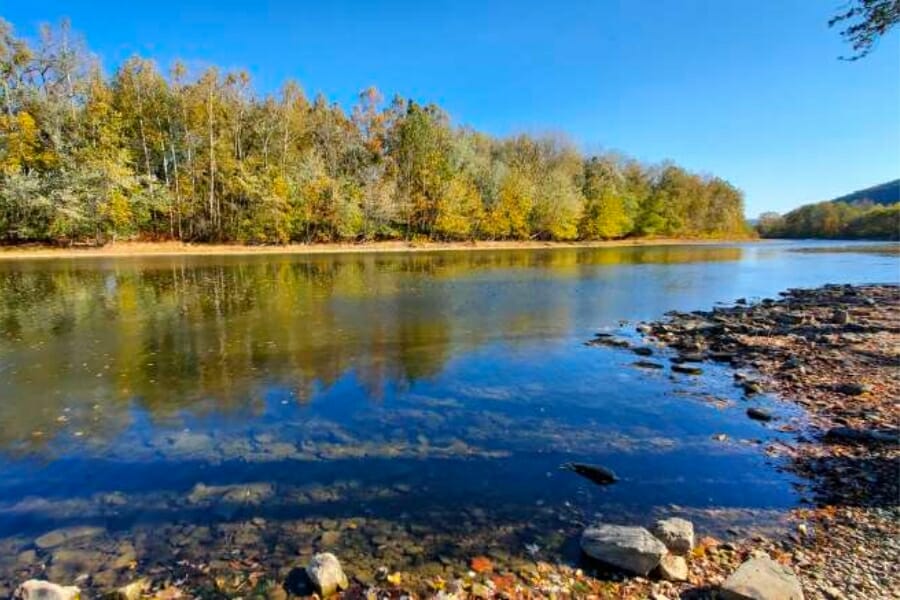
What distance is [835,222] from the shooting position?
412 feet

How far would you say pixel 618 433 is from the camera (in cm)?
781

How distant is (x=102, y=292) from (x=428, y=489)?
2348 cm

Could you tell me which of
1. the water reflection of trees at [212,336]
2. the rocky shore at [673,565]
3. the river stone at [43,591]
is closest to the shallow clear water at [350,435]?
the water reflection of trees at [212,336]

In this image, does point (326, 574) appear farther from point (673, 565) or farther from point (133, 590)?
point (673, 565)

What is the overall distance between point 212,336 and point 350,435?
8.77 meters

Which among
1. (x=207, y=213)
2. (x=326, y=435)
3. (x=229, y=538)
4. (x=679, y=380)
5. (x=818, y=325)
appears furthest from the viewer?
(x=207, y=213)

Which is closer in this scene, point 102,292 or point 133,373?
point 133,373

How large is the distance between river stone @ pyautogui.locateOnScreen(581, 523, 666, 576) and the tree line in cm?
13580

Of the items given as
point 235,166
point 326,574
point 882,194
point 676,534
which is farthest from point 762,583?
point 882,194

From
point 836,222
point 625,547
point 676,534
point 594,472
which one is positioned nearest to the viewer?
point 625,547

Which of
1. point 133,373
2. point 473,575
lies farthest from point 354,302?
point 473,575

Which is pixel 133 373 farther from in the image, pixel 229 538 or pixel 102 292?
pixel 102 292

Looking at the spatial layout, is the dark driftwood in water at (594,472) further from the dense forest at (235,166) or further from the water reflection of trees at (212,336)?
the dense forest at (235,166)

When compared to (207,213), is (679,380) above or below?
below
